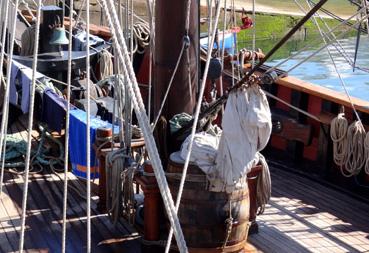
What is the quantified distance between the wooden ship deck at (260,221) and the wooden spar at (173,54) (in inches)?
36.5

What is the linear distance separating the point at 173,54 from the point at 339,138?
1981mm

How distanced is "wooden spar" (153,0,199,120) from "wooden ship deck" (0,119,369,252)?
93 cm

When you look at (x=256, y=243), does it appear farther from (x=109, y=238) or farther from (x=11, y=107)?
(x=11, y=107)

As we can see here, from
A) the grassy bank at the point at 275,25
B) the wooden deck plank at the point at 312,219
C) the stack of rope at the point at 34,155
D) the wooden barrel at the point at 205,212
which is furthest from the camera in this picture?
the grassy bank at the point at 275,25

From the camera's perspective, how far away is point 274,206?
16.3 ft

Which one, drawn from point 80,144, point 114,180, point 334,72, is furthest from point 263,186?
point 334,72

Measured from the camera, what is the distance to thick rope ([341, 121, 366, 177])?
516 centimetres

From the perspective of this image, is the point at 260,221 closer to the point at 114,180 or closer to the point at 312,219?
the point at 312,219

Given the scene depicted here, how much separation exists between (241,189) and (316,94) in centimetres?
254

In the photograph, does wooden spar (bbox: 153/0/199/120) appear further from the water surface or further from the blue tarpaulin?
the water surface

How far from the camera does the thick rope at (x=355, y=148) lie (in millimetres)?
5160

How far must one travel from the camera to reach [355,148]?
520 cm

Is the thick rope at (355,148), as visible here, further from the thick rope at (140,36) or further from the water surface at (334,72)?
the water surface at (334,72)

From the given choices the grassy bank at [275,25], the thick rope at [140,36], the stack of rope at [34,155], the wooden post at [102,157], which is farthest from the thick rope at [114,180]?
the grassy bank at [275,25]
